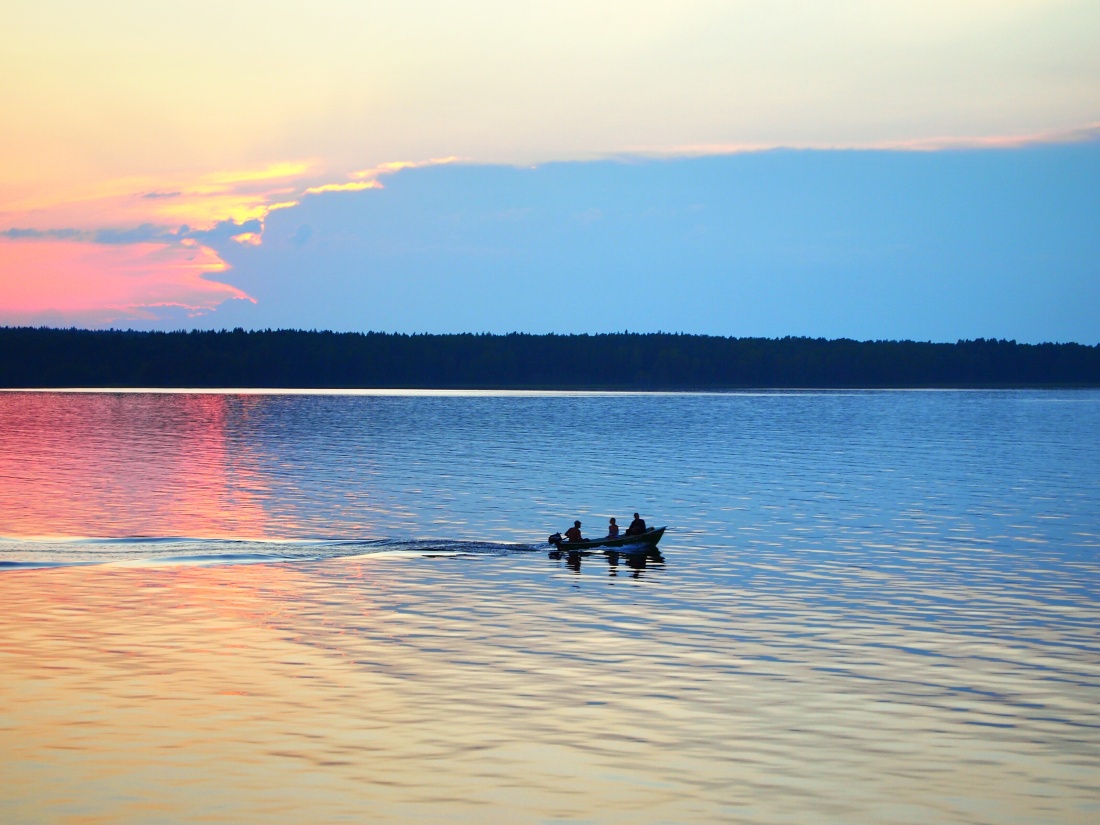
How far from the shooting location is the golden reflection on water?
19672mm

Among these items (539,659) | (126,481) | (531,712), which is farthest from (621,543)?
(126,481)

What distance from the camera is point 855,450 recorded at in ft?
383

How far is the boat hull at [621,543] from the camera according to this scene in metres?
48.9

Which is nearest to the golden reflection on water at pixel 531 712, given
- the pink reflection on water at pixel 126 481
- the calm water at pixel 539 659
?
the calm water at pixel 539 659

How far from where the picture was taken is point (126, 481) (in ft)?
260

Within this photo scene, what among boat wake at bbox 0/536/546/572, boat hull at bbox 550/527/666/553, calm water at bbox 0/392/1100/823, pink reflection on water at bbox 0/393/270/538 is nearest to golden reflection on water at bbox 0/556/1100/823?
calm water at bbox 0/392/1100/823

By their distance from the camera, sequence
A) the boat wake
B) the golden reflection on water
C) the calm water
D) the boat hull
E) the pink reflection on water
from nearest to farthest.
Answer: the golden reflection on water < the calm water < the boat wake < the boat hull < the pink reflection on water

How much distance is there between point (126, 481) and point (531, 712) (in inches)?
2397

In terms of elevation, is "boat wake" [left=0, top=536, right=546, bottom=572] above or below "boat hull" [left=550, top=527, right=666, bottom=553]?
below

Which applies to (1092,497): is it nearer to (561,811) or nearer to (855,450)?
(855,450)

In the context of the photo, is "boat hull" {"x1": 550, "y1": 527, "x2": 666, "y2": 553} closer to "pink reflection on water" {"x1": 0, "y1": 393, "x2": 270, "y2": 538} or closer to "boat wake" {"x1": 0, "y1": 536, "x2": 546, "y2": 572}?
"boat wake" {"x1": 0, "y1": 536, "x2": 546, "y2": 572}

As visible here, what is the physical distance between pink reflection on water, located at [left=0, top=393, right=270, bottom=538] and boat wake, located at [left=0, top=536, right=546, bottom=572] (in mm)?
2889

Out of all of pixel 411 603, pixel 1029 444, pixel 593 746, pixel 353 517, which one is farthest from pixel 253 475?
pixel 1029 444

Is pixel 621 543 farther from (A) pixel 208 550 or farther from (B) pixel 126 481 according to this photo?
(B) pixel 126 481
